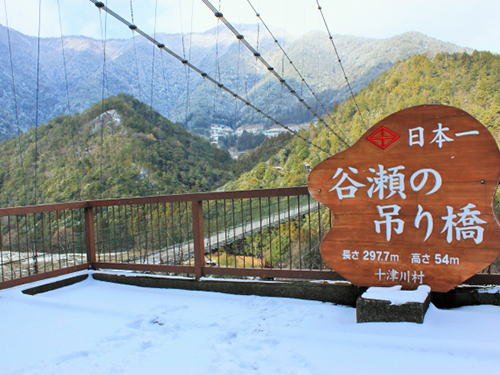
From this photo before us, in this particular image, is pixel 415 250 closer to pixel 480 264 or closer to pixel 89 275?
pixel 480 264

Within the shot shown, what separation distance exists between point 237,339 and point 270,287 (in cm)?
84

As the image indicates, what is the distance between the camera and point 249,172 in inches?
1670

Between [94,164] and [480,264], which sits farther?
[94,164]

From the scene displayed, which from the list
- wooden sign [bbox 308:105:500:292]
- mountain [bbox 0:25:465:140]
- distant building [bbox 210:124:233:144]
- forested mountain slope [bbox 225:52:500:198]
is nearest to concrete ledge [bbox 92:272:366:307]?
wooden sign [bbox 308:105:500:292]

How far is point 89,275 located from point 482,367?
144 inches

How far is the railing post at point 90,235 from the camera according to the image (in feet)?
12.9

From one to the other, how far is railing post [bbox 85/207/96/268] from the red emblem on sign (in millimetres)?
3153

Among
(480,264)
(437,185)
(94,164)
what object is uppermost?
(94,164)

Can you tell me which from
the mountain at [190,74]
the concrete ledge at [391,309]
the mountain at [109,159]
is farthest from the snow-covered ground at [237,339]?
the mountain at [109,159]

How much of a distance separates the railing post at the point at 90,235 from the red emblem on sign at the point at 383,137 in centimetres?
315

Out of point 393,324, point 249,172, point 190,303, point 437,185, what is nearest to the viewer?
point 393,324

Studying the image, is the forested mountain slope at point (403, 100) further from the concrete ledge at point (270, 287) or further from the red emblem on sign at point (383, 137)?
the red emblem on sign at point (383, 137)

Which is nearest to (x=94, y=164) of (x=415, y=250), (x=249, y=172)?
(x=249, y=172)

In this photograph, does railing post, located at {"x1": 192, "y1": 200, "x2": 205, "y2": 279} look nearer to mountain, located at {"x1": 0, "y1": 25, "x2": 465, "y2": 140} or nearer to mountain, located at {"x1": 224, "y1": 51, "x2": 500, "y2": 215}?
mountain, located at {"x1": 0, "y1": 25, "x2": 465, "y2": 140}
